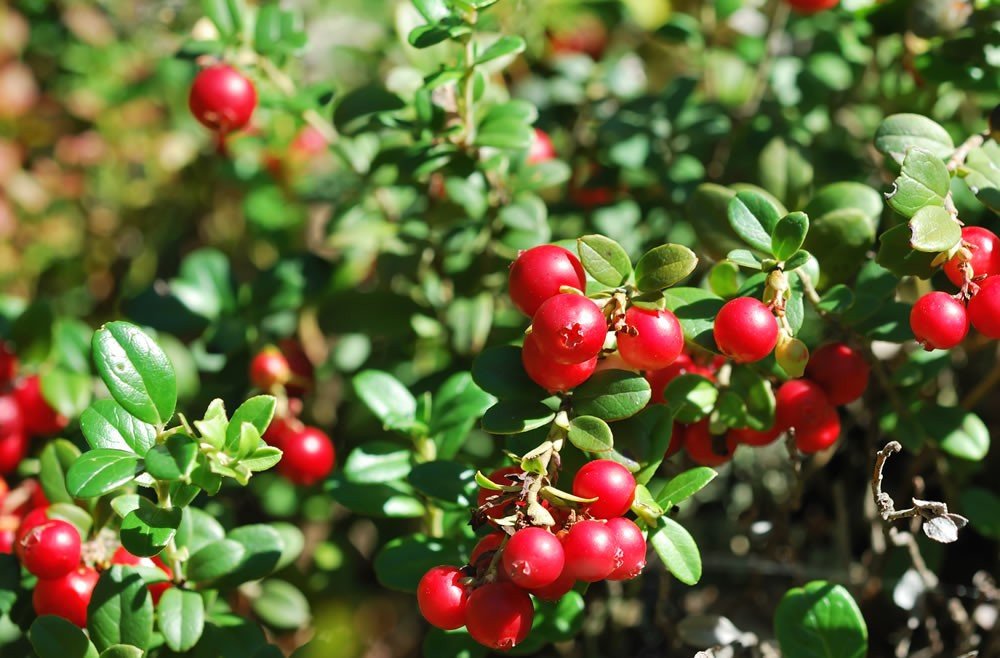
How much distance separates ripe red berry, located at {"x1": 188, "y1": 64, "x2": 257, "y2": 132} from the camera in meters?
2.01

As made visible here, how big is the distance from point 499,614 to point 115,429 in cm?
66

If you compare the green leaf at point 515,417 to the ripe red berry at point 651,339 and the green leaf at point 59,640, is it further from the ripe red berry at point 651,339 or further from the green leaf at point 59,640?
the green leaf at point 59,640

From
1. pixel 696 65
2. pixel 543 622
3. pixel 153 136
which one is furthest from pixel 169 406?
pixel 153 136

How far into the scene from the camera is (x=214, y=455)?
4.66 ft

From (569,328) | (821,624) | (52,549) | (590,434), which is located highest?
(569,328)

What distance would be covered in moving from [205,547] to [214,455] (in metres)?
0.39

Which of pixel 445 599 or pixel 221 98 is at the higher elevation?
pixel 221 98

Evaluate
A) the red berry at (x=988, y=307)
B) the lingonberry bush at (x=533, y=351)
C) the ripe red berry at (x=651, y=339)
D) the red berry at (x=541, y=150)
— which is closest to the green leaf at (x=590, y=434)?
the lingonberry bush at (x=533, y=351)

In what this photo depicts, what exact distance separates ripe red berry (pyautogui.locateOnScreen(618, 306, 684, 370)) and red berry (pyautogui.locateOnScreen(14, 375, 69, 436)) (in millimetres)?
1334

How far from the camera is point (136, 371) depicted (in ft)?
4.83

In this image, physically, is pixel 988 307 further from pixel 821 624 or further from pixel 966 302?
pixel 821 624

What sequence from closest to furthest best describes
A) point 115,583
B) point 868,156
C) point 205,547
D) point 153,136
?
1. point 115,583
2. point 205,547
3. point 868,156
4. point 153,136

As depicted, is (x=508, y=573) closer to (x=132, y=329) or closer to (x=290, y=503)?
(x=132, y=329)

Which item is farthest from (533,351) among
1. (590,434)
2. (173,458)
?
(173,458)
